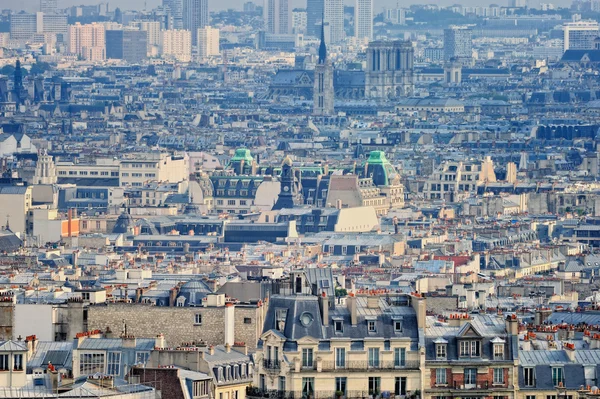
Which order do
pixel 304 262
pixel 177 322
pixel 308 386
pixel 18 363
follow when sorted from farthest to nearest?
pixel 304 262, pixel 177 322, pixel 308 386, pixel 18 363

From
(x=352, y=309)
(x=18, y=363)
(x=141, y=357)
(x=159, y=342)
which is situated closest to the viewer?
(x=18, y=363)

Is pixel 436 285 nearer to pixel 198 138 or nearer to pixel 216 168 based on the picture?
pixel 216 168

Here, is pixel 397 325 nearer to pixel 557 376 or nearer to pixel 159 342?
pixel 557 376

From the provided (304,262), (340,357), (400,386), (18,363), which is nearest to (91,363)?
(340,357)

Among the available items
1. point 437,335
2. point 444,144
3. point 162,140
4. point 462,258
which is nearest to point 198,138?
point 162,140

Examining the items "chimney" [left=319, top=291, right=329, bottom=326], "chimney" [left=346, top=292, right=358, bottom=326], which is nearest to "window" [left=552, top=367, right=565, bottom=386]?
"chimney" [left=346, top=292, right=358, bottom=326]

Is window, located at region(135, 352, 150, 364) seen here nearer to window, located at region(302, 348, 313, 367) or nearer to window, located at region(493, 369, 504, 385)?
window, located at region(302, 348, 313, 367)

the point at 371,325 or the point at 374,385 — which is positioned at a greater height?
the point at 371,325

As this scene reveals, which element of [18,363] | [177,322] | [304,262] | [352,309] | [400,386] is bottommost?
Result: [304,262]
